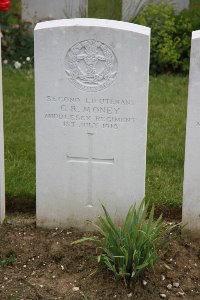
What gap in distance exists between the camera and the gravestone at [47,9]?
963 cm

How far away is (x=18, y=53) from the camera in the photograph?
357 inches

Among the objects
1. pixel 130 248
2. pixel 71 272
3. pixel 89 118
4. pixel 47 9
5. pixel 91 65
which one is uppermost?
pixel 47 9

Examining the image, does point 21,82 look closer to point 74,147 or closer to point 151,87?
point 151,87

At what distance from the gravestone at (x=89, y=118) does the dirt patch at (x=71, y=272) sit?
28 cm

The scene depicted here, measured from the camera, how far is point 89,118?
4.70 metres

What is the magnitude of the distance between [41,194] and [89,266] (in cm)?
71

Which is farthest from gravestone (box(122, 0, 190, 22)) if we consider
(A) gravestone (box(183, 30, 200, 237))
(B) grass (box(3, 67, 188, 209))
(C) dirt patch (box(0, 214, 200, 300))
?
(C) dirt patch (box(0, 214, 200, 300))

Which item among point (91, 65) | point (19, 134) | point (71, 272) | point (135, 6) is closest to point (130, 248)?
point (71, 272)

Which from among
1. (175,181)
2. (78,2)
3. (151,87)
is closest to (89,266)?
(175,181)

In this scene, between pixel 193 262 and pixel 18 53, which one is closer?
pixel 193 262

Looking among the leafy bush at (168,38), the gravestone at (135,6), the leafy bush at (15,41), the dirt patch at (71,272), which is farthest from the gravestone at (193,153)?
the gravestone at (135,6)

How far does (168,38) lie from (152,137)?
259 cm

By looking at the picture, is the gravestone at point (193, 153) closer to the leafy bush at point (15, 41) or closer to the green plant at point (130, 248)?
the green plant at point (130, 248)

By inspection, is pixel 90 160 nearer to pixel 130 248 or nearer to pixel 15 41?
pixel 130 248
